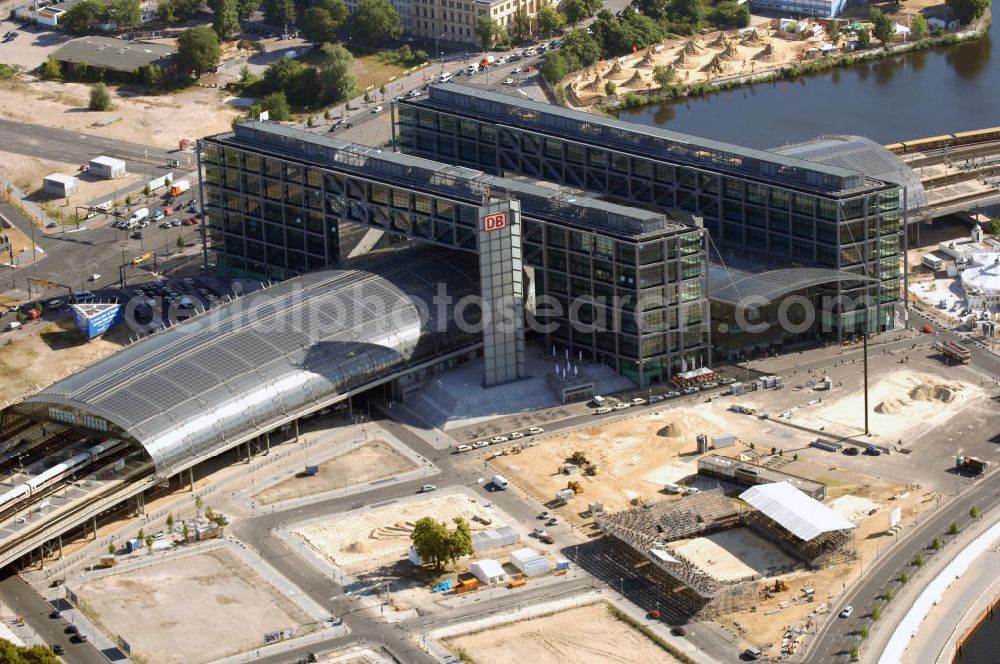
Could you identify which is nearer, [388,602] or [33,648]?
[33,648]

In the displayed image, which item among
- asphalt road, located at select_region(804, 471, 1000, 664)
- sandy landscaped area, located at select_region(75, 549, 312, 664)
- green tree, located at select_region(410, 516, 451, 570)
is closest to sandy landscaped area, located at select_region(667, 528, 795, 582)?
asphalt road, located at select_region(804, 471, 1000, 664)

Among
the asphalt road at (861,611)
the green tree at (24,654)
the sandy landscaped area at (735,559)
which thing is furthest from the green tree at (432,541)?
the green tree at (24,654)

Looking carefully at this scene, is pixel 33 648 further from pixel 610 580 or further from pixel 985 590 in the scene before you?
pixel 985 590

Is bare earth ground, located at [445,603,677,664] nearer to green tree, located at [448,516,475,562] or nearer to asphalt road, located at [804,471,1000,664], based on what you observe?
green tree, located at [448,516,475,562]

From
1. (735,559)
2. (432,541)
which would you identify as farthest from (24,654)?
(735,559)

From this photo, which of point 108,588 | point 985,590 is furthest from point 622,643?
point 108,588

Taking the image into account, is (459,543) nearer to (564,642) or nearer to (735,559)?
(564,642)
